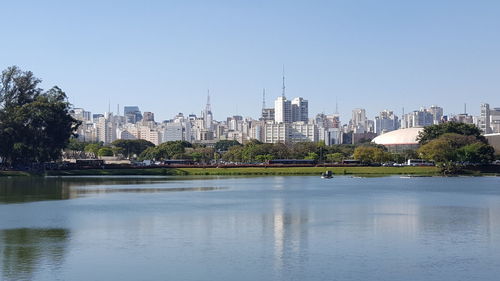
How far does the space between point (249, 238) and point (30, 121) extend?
6335cm

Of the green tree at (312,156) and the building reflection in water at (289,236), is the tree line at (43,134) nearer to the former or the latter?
the green tree at (312,156)

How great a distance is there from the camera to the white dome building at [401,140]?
162625 millimetres

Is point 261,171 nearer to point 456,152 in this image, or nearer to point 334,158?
point 456,152

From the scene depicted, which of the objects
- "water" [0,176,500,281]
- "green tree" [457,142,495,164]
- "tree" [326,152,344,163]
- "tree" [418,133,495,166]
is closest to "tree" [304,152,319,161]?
"tree" [326,152,344,163]

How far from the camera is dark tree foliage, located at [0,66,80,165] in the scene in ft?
283

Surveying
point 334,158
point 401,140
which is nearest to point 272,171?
point 334,158

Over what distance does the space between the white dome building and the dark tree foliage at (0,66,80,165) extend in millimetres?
87284

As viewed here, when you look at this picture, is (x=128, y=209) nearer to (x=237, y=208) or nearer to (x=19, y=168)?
(x=237, y=208)

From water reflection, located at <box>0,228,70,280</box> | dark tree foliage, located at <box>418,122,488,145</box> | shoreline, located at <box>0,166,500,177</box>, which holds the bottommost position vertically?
water reflection, located at <box>0,228,70,280</box>

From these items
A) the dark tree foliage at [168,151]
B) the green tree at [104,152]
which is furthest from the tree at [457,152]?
the green tree at [104,152]

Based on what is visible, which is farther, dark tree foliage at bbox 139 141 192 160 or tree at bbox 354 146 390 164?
dark tree foliage at bbox 139 141 192 160

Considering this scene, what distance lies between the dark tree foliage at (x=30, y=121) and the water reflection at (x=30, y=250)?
56.1 meters

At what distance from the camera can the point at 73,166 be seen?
98250 millimetres

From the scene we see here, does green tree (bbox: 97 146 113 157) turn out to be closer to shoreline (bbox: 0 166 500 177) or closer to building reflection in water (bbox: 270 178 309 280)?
shoreline (bbox: 0 166 500 177)
